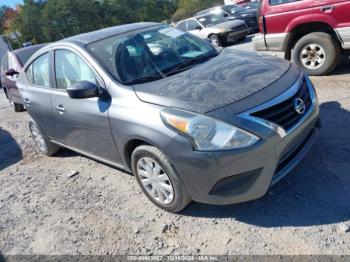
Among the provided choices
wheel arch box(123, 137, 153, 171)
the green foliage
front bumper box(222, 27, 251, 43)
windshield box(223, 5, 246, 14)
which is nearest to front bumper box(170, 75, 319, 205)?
wheel arch box(123, 137, 153, 171)

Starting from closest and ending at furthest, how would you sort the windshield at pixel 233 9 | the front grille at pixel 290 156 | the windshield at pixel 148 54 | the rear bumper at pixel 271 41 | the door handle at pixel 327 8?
the front grille at pixel 290 156 < the windshield at pixel 148 54 < the door handle at pixel 327 8 < the rear bumper at pixel 271 41 < the windshield at pixel 233 9

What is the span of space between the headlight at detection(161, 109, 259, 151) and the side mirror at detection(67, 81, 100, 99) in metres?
1.04

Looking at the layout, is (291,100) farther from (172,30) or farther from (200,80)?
(172,30)

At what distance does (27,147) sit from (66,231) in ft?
10.6

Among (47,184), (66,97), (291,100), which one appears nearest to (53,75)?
(66,97)

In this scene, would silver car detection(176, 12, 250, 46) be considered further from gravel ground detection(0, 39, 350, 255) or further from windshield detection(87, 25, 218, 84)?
windshield detection(87, 25, 218, 84)

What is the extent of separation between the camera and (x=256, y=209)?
317cm

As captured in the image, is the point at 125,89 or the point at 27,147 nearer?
the point at 125,89

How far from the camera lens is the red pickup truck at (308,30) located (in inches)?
218

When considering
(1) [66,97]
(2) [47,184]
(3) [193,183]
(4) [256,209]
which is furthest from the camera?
(2) [47,184]

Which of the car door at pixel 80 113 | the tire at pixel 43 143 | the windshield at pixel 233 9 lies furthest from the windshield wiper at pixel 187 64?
the windshield at pixel 233 9

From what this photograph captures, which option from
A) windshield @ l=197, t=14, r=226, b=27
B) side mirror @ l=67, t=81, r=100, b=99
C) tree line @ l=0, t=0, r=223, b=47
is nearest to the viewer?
side mirror @ l=67, t=81, r=100, b=99

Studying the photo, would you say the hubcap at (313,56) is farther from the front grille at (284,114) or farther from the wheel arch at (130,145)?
the wheel arch at (130,145)

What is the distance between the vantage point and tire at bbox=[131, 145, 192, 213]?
3.00 m
